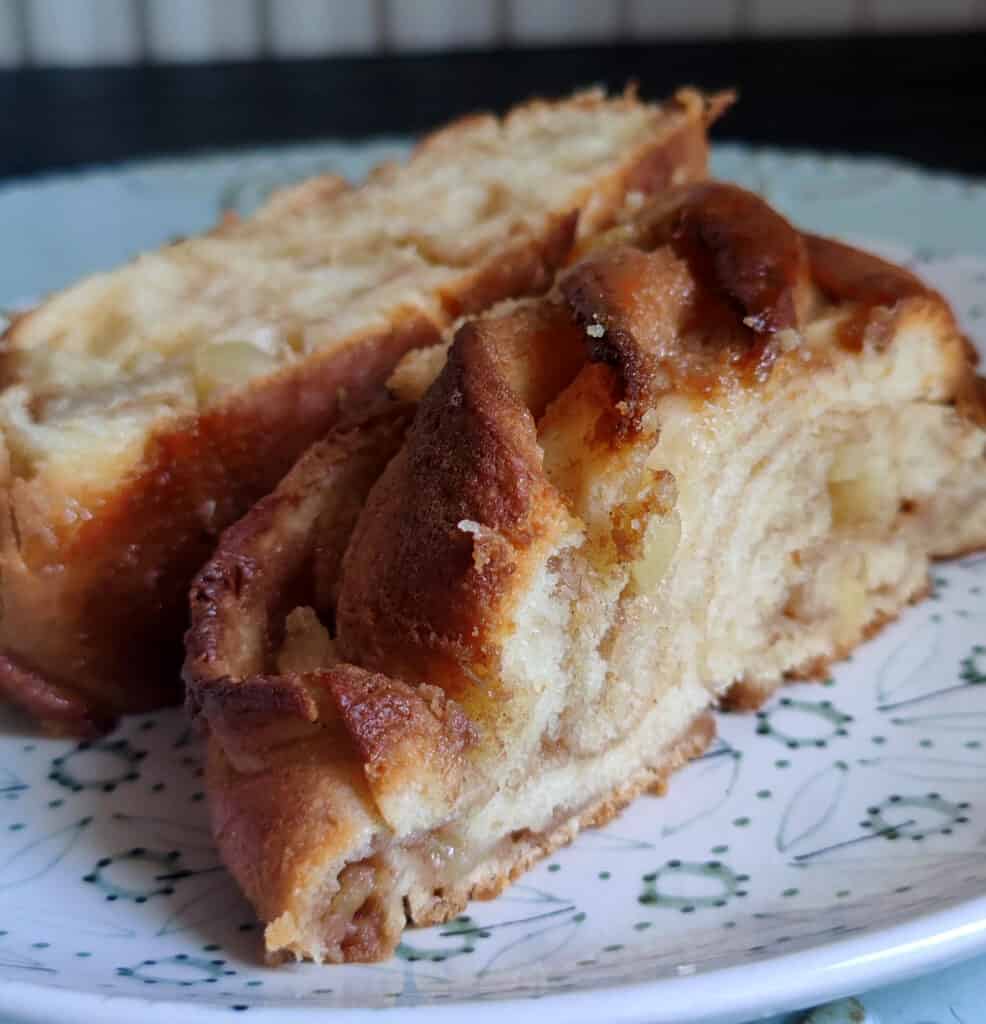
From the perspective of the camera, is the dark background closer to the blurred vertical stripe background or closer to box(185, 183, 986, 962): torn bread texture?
the blurred vertical stripe background

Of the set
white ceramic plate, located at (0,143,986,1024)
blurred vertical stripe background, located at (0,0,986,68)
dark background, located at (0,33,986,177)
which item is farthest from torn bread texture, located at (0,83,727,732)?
blurred vertical stripe background, located at (0,0,986,68)

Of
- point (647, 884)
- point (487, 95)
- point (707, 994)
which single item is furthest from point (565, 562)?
point (487, 95)

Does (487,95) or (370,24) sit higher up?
(487,95)

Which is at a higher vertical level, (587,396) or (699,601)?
(587,396)

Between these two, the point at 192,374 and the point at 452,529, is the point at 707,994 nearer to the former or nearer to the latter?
the point at 452,529

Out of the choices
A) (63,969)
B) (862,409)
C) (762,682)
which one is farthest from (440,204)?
(63,969)

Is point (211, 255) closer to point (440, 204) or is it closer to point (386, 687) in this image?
point (440, 204)
